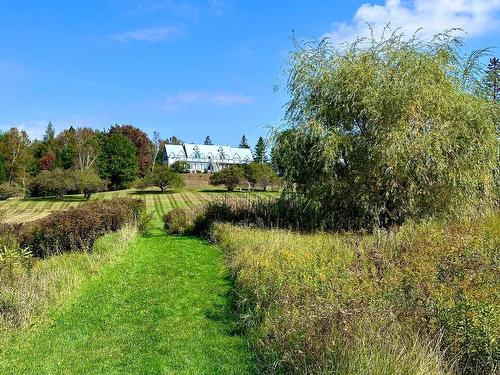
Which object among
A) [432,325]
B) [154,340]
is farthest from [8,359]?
[432,325]

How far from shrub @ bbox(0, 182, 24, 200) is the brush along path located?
46.4 m

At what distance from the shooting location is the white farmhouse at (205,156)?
97250mm

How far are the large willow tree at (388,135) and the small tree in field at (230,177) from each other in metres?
31.6

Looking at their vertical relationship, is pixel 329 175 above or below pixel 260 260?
above

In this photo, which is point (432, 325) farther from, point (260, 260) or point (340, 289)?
point (260, 260)

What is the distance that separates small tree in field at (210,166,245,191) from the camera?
1833 inches

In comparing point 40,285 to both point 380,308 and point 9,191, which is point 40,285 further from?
point 9,191

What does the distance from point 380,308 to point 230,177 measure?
4252cm

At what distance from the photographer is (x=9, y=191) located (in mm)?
49906

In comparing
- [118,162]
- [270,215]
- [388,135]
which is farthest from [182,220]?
[118,162]

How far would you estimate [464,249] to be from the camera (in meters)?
6.63

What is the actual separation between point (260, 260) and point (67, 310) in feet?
11.2

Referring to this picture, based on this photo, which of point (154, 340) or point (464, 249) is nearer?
point (154, 340)

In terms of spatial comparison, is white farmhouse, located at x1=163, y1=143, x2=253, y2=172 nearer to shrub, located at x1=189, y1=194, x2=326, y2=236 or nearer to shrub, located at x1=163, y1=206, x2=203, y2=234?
shrub, located at x1=163, y1=206, x2=203, y2=234
